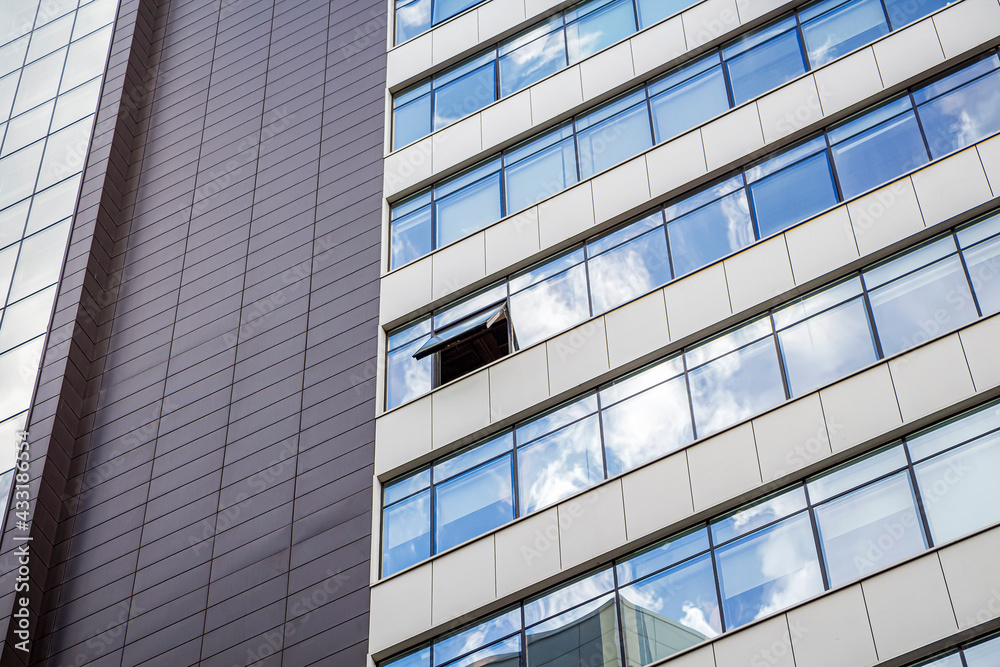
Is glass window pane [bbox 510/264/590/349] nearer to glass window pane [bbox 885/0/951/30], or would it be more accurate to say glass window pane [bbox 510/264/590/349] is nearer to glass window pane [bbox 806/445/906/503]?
glass window pane [bbox 806/445/906/503]

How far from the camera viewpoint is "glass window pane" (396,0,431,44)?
33.4m

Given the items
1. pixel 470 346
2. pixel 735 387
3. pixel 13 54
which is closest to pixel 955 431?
pixel 735 387

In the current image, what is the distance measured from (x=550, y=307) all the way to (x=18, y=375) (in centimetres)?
1394

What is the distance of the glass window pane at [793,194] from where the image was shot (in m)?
24.3

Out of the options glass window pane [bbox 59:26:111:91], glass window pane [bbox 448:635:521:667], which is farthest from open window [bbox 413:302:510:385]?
glass window pane [bbox 59:26:111:91]

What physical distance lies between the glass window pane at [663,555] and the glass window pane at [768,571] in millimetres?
499

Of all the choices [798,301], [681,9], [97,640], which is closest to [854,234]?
[798,301]

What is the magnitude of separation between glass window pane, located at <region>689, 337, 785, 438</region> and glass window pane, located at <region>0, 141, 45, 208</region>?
2137 cm

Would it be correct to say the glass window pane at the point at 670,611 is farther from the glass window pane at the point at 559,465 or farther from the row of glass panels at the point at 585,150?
the row of glass panels at the point at 585,150

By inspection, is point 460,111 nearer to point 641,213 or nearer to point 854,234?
→ point 641,213

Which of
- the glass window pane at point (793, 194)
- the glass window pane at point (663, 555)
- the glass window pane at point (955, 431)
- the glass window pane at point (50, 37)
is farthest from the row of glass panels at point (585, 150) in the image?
the glass window pane at point (50, 37)

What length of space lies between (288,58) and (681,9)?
1170 cm

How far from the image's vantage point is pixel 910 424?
20516 mm

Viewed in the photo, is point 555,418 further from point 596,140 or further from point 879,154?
point 879,154
